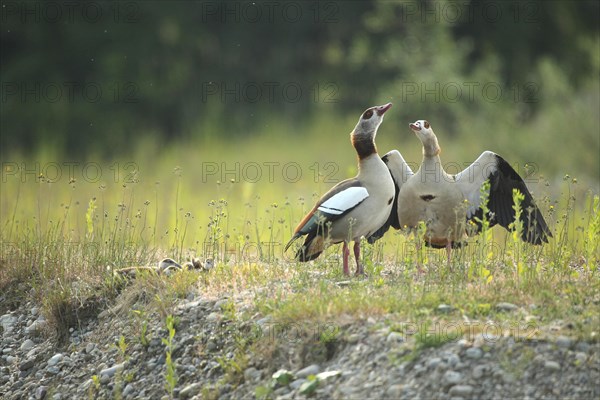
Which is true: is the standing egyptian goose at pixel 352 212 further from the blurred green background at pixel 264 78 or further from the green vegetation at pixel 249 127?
the blurred green background at pixel 264 78

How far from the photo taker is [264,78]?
79.2ft

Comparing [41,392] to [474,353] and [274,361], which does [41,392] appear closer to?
[274,361]

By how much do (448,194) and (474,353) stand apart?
8.50 feet

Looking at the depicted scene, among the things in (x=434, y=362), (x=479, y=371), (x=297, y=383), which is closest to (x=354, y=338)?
(x=297, y=383)

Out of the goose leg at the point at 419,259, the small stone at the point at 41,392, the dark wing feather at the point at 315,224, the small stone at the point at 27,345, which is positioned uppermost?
the dark wing feather at the point at 315,224

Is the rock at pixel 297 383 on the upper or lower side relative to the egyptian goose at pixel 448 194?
lower

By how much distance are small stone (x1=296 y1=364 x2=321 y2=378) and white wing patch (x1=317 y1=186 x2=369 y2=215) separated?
5.78ft

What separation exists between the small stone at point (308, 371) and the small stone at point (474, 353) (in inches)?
37.9

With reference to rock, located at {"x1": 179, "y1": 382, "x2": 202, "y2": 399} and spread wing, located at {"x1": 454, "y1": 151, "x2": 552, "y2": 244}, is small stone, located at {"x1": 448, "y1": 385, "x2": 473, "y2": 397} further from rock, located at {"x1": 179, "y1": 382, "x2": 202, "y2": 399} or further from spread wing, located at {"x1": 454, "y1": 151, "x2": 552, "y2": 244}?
spread wing, located at {"x1": 454, "y1": 151, "x2": 552, "y2": 244}

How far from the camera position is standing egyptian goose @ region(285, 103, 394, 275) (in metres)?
8.05

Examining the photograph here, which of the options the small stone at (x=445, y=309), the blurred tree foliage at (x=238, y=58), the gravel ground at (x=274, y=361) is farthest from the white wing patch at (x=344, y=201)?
the blurred tree foliage at (x=238, y=58)

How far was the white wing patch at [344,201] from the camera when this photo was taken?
8.03 meters

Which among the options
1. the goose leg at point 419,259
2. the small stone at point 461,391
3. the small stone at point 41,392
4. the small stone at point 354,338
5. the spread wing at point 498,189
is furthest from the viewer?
the spread wing at point 498,189

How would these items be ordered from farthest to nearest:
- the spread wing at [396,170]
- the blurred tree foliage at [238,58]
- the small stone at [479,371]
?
the blurred tree foliage at [238,58], the spread wing at [396,170], the small stone at [479,371]
